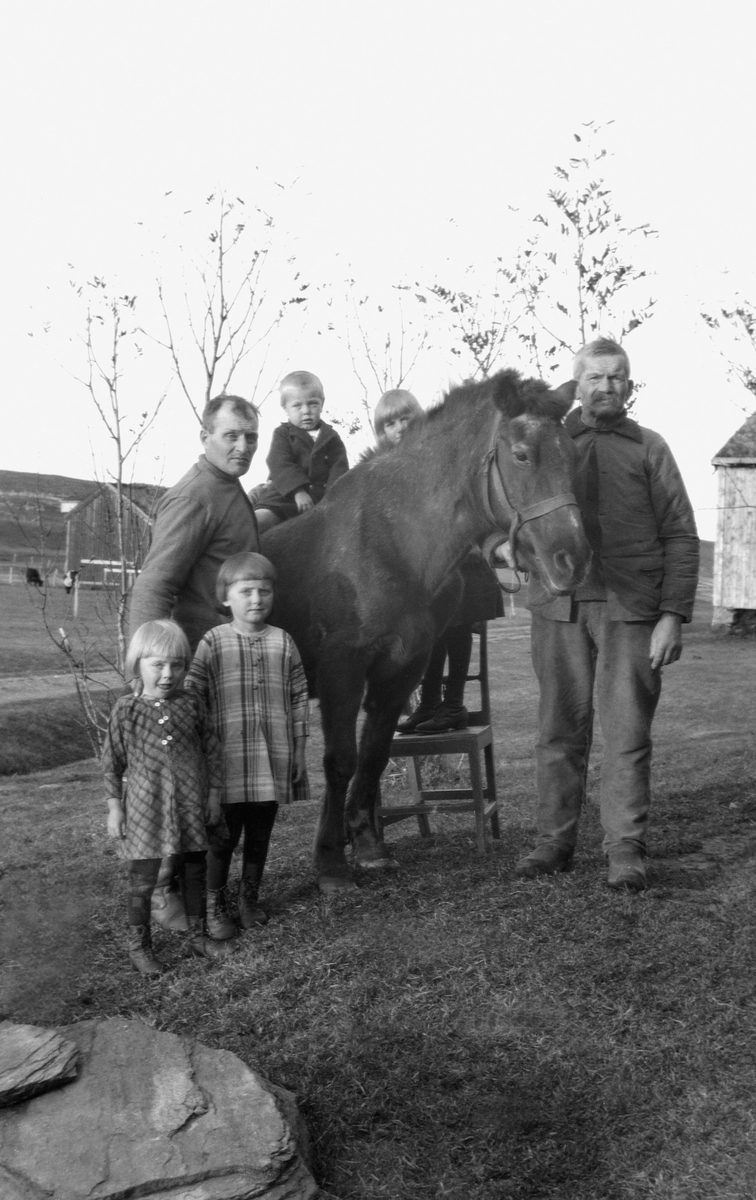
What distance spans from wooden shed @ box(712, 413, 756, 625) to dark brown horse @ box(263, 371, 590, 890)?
20.8 metres

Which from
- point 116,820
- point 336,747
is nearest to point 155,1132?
point 116,820

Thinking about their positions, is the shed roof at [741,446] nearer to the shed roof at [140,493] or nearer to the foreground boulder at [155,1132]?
the shed roof at [140,493]

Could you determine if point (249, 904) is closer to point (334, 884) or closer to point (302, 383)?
point (334, 884)

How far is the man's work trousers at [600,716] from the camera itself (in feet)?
16.9

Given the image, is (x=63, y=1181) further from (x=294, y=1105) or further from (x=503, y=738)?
(x=503, y=738)

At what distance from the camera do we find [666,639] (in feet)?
16.3

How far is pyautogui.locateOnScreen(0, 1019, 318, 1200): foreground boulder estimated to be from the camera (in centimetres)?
312

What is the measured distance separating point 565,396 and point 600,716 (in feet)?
4.95

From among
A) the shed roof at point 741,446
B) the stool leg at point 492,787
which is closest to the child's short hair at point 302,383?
the stool leg at point 492,787

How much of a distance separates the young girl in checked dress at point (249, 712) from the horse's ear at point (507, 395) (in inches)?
44.7

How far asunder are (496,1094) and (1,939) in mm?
2424

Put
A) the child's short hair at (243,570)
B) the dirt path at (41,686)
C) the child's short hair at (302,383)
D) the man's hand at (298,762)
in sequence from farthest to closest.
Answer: the dirt path at (41,686) < the child's short hair at (302,383) < the man's hand at (298,762) < the child's short hair at (243,570)

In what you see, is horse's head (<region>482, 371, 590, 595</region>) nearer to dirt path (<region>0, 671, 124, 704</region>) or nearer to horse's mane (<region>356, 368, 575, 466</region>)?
horse's mane (<region>356, 368, 575, 466</region>)

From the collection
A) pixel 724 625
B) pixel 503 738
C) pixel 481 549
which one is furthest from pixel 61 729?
pixel 724 625
